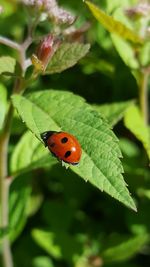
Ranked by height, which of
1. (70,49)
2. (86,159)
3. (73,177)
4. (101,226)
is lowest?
(101,226)

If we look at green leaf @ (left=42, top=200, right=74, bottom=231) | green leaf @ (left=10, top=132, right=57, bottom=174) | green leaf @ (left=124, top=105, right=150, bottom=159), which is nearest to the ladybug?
green leaf @ (left=10, top=132, right=57, bottom=174)

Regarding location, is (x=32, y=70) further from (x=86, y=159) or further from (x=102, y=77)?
(x=102, y=77)

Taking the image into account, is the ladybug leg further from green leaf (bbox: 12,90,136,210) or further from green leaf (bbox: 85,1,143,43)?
green leaf (bbox: 85,1,143,43)

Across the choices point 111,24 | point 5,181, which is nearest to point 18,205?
point 5,181

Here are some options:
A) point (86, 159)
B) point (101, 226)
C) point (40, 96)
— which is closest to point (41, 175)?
point (101, 226)

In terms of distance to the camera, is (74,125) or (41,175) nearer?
(74,125)

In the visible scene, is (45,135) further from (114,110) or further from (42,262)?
(42,262)

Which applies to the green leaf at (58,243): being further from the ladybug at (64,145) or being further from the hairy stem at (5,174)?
the ladybug at (64,145)
